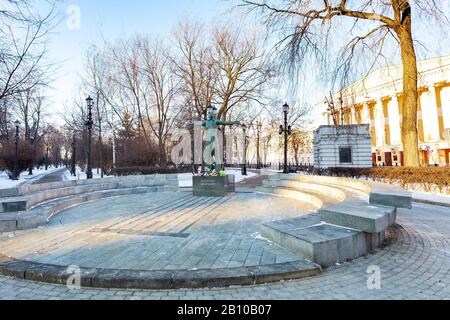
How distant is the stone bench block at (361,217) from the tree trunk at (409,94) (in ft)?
36.2

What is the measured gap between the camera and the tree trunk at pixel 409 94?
12812 mm

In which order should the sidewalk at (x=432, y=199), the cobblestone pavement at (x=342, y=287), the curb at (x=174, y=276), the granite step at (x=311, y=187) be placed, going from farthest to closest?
the sidewalk at (x=432, y=199) < the granite step at (x=311, y=187) < the curb at (x=174, y=276) < the cobblestone pavement at (x=342, y=287)

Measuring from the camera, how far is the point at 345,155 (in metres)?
28.1

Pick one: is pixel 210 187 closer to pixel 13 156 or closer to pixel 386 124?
pixel 13 156

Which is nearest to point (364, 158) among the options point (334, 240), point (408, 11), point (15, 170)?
point (408, 11)

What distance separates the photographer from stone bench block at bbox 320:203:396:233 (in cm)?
426

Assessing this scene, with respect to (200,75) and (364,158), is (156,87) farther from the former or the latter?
(364,158)

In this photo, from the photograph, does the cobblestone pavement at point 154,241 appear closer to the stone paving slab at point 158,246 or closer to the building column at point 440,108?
the stone paving slab at point 158,246

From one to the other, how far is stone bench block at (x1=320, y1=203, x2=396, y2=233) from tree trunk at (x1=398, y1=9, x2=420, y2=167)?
11032 mm

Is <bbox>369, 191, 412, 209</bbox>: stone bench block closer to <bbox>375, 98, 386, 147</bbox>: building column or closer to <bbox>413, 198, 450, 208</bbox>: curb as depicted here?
<bbox>413, 198, 450, 208</bbox>: curb

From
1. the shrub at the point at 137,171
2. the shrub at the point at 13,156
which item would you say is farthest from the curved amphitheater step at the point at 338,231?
the shrub at the point at 13,156

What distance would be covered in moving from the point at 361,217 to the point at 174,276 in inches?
125

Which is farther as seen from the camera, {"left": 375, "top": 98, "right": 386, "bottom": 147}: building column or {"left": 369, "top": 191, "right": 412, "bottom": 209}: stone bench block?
{"left": 375, "top": 98, "right": 386, "bottom": 147}: building column

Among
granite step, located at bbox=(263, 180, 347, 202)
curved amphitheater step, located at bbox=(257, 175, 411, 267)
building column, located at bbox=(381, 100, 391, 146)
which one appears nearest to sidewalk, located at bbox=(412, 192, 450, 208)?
granite step, located at bbox=(263, 180, 347, 202)
